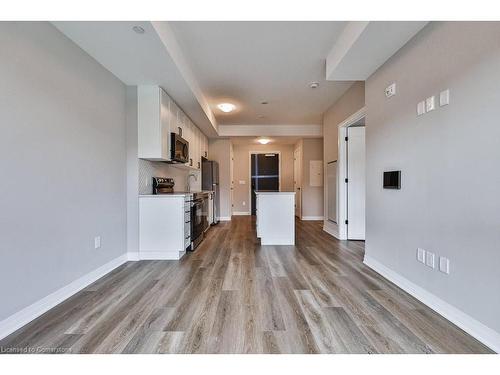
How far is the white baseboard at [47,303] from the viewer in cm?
157

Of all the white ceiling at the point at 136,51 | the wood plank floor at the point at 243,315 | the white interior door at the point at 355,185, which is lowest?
the wood plank floor at the point at 243,315

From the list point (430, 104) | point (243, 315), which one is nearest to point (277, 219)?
point (243, 315)

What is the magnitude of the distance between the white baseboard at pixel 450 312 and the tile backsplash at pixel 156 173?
317cm

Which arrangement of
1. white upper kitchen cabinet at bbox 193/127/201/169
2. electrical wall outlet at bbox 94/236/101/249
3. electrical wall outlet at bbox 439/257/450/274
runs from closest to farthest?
electrical wall outlet at bbox 439/257/450/274 → electrical wall outlet at bbox 94/236/101/249 → white upper kitchen cabinet at bbox 193/127/201/169

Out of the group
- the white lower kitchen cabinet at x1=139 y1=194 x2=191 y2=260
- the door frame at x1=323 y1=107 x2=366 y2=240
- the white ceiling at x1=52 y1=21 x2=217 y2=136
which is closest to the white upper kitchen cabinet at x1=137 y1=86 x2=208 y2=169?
the white ceiling at x1=52 y1=21 x2=217 y2=136

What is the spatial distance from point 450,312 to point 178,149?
3634mm

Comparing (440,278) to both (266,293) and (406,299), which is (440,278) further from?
(266,293)

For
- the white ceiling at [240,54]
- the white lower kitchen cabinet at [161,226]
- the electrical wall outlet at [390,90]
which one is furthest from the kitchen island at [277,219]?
the electrical wall outlet at [390,90]

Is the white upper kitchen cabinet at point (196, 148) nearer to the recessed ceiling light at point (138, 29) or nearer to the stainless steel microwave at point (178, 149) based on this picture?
the stainless steel microwave at point (178, 149)

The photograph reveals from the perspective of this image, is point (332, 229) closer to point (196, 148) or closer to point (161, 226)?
point (161, 226)

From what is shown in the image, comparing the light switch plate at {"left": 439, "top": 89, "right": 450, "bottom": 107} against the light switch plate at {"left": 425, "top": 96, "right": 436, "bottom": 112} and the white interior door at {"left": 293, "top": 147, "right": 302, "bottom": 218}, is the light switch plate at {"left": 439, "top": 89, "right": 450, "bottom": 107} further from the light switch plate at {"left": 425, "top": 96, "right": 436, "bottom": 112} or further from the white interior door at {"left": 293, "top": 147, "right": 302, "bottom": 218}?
the white interior door at {"left": 293, "top": 147, "right": 302, "bottom": 218}

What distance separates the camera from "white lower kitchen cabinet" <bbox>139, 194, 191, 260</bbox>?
3.19 meters

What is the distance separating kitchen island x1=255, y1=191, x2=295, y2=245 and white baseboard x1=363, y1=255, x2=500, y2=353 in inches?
65.8
